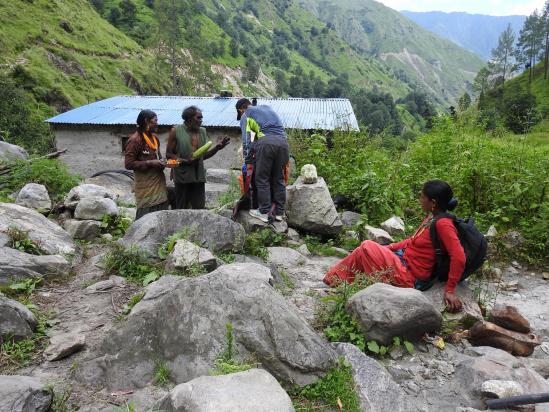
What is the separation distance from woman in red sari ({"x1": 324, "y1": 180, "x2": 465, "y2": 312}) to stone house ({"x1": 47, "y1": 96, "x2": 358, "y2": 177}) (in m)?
12.7

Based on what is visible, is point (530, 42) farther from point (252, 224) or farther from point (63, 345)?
point (63, 345)

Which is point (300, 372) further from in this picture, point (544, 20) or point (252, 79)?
point (544, 20)

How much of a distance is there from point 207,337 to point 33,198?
6.20 m

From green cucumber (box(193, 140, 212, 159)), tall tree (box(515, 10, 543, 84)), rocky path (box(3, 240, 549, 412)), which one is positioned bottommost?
rocky path (box(3, 240, 549, 412))

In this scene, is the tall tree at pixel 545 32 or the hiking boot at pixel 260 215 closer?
the hiking boot at pixel 260 215

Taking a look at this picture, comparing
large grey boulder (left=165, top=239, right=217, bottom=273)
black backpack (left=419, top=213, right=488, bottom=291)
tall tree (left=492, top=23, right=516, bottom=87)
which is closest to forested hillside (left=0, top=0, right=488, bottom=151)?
black backpack (left=419, top=213, right=488, bottom=291)

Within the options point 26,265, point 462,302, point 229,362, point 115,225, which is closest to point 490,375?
point 462,302

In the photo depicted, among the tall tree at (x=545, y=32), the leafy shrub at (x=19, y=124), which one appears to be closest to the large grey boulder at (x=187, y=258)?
the leafy shrub at (x=19, y=124)

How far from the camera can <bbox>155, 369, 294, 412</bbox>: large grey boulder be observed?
215 centimetres

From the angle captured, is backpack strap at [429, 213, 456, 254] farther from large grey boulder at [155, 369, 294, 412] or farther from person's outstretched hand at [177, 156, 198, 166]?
person's outstretched hand at [177, 156, 198, 166]

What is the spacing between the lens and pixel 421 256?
433 centimetres

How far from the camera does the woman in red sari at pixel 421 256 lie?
3988 millimetres

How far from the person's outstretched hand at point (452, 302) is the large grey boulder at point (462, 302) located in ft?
0.18

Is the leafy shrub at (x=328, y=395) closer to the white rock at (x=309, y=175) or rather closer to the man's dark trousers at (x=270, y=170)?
the man's dark trousers at (x=270, y=170)
